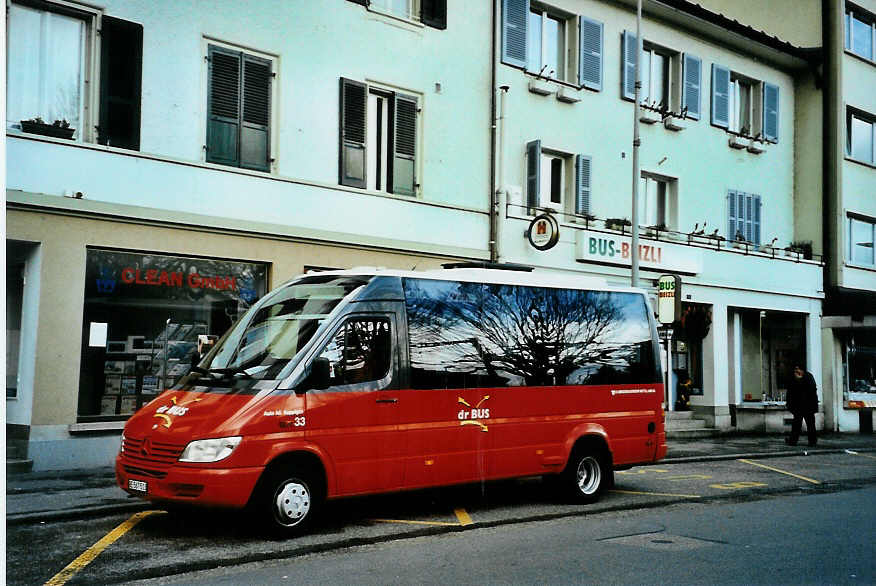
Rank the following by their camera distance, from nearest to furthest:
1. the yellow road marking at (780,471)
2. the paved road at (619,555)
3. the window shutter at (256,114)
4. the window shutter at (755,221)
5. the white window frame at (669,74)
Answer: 1. the paved road at (619,555)
2. the yellow road marking at (780,471)
3. the window shutter at (256,114)
4. the white window frame at (669,74)
5. the window shutter at (755,221)

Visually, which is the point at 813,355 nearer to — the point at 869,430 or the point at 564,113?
the point at 869,430

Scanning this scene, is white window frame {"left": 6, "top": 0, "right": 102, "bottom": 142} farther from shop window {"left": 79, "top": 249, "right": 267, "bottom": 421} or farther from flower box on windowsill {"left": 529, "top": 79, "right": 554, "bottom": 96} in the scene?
flower box on windowsill {"left": 529, "top": 79, "right": 554, "bottom": 96}

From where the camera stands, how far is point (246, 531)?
899 centimetres

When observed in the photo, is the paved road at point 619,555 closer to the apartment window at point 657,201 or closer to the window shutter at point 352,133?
the window shutter at point 352,133

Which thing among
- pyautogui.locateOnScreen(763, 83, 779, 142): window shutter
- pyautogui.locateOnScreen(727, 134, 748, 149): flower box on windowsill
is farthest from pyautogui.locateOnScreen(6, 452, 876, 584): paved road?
pyautogui.locateOnScreen(763, 83, 779, 142): window shutter

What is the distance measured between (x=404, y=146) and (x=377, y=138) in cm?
56

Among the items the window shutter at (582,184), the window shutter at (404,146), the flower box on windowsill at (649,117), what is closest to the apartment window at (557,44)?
the flower box on windowsill at (649,117)

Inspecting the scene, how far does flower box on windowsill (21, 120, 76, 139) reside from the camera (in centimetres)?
1322

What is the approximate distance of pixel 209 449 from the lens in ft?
27.5

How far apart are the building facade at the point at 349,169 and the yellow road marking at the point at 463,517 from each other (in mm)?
6050

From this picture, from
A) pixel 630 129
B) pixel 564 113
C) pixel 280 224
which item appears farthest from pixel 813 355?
pixel 280 224

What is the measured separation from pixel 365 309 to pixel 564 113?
42.1 feet

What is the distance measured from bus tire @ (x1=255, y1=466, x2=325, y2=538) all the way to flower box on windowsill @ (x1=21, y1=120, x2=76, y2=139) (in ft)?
24.1

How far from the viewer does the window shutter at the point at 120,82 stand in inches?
547
